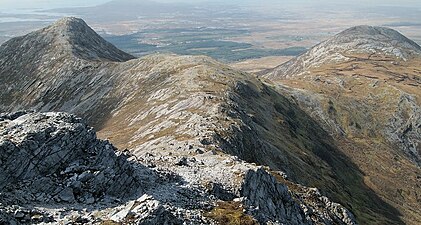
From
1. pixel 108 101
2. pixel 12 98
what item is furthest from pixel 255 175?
pixel 12 98

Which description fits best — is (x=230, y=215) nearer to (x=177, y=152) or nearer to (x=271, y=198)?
(x=271, y=198)

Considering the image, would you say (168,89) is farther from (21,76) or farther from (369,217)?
(21,76)

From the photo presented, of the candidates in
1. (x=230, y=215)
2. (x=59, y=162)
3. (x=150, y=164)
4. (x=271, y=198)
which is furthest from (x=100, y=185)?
(x=271, y=198)

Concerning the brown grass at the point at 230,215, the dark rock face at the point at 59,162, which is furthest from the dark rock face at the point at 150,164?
the brown grass at the point at 230,215

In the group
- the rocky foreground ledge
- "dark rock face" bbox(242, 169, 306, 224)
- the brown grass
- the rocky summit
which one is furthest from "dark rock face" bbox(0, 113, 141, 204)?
"dark rock face" bbox(242, 169, 306, 224)

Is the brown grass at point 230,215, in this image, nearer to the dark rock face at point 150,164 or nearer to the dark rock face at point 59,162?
the dark rock face at point 150,164

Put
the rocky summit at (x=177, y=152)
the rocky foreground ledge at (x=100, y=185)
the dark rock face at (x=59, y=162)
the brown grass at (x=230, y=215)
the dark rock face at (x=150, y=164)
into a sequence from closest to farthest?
the rocky foreground ledge at (x=100, y=185)
the dark rock face at (x=150, y=164)
the dark rock face at (x=59, y=162)
the rocky summit at (x=177, y=152)
the brown grass at (x=230, y=215)
